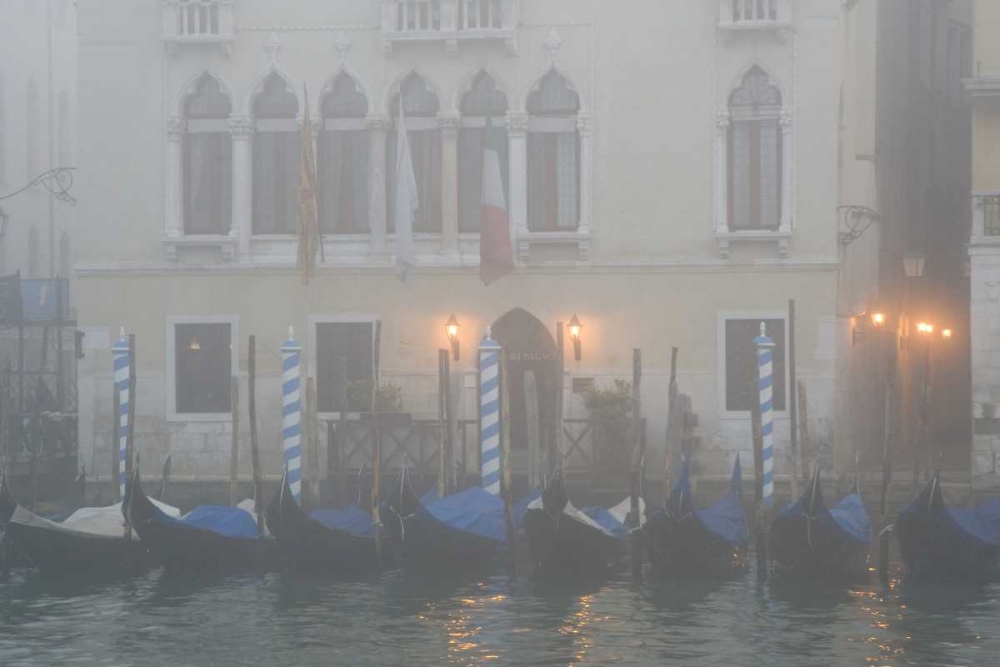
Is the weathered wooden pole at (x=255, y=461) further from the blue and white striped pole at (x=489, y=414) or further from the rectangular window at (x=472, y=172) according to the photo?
the rectangular window at (x=472, y=172)

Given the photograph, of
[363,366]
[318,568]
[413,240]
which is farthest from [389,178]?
[318,568]

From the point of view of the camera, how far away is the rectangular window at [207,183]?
19531 mm

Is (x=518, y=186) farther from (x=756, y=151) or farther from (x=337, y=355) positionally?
(x=337, y=355)

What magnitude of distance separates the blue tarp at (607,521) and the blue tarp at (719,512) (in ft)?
2.30

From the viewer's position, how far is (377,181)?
18875 millimetres

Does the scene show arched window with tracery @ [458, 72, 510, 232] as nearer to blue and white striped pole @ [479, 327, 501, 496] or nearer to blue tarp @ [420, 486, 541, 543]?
blue and white striped pole @ [479, 327, 501, 496]

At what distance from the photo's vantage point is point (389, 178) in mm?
19344

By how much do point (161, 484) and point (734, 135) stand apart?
6.71 meters

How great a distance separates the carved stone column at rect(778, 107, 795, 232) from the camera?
61.4 feet

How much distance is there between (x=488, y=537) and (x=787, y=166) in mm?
5398

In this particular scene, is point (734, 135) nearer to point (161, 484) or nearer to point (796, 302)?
point (796, 302)

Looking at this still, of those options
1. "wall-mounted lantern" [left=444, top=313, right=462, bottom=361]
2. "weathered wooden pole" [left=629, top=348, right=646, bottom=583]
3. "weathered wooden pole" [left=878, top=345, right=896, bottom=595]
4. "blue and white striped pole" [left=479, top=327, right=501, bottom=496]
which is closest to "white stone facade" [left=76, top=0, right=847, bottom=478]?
"wall-mounted lantern" [left=444, top=313, right=462, bottom=361]

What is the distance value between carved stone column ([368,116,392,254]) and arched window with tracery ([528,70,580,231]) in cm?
151

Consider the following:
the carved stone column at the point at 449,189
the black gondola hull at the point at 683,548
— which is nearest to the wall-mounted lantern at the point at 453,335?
the carved stone column at the point at 449,189
